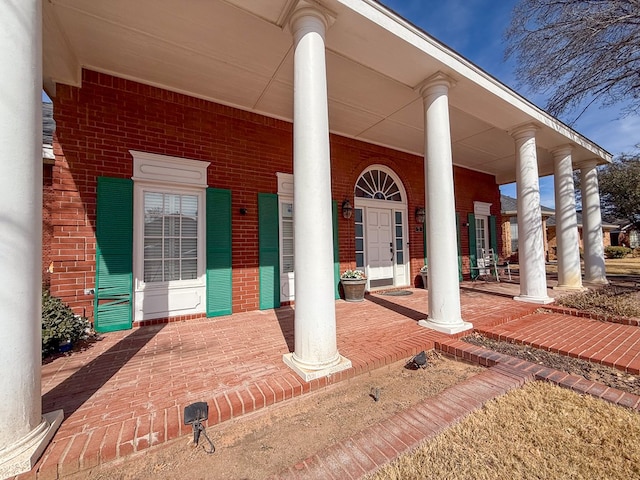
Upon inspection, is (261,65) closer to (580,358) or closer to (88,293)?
(88,293)

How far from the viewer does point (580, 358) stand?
9.41 feet

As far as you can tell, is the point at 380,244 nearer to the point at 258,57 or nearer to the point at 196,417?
the point at 258,57

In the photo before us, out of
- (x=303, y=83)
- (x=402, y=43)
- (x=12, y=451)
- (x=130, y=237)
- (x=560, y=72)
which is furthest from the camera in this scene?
(x=560, y=72)

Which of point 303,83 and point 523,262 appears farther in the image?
point 523,262

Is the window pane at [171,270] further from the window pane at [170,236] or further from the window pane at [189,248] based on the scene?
the window pane at [189,248]

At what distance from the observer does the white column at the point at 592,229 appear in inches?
284

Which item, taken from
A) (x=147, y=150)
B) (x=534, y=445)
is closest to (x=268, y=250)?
(x=147, y=150)

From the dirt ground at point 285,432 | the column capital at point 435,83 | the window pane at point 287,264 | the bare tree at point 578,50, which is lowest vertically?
the dirt ground at point 285,432

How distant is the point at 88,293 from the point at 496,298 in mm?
6828

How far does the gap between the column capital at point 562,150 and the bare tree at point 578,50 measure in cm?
67

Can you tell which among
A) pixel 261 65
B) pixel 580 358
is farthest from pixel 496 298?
pixel 261 65

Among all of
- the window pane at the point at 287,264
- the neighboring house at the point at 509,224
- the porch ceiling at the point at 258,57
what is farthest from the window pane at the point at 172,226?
the neighboring house at the point at 509,224

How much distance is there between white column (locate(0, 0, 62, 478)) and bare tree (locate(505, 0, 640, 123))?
6.99m

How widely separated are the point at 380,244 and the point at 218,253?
152 inches
